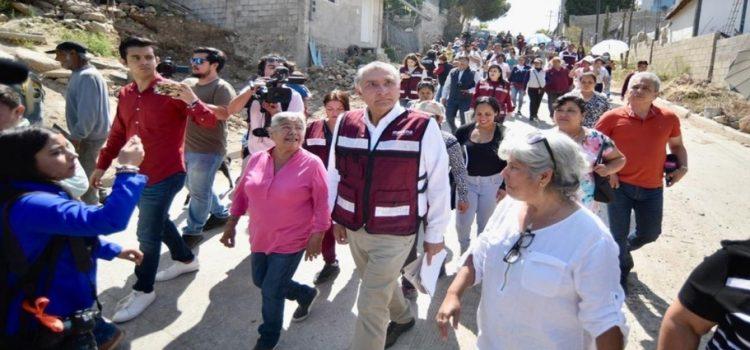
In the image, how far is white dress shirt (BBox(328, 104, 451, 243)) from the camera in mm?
2666

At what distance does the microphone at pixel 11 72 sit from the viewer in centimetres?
307

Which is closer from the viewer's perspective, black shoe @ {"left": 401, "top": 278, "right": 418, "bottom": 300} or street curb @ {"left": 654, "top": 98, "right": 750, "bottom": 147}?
black shoe @ {"left": 401, "top": 278, "right": 418, "bottom": 300}

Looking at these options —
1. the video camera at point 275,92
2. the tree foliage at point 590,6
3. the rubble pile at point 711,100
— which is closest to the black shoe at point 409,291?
the video camera at point 275,92

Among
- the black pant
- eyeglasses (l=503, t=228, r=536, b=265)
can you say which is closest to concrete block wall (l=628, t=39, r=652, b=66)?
the black pant

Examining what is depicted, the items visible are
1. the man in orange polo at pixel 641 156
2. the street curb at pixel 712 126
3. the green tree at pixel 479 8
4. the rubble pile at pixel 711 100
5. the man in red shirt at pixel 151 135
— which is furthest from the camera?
the green tree at pixel 479 8

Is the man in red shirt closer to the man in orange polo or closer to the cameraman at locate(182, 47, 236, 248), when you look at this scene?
the cameraman at locate(182, 47, 236, 248)

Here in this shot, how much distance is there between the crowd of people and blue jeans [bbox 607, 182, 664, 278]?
2 cm

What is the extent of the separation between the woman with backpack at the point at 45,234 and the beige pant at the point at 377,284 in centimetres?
129

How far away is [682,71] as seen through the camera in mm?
17469

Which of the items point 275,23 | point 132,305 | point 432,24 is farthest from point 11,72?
point 432,24

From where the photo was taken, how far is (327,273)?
13.6 feet

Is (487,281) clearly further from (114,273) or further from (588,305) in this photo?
(114,273)

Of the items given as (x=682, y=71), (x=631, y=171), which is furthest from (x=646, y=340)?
(x=682, y=71)

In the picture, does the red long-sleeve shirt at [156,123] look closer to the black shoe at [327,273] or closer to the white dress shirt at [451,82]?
the black shoe at [327,273]
